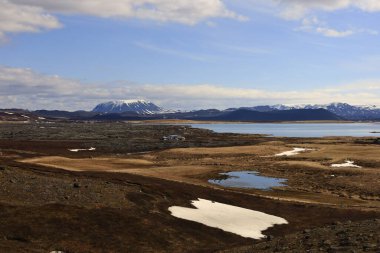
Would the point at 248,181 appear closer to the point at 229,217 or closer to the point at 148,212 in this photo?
the point at 229,217

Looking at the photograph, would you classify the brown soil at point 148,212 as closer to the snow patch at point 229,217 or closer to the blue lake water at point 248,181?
the snow patch at point 229,217

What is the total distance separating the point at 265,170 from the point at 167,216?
50.0 meters

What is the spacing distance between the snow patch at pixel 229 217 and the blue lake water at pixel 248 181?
853 inches

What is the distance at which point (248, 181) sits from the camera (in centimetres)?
7250

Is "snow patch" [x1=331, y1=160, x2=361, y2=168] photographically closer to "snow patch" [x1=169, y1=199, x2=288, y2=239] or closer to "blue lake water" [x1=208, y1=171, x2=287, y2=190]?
"blue lake water" [x1=208, y1=171, x2=287, y2=190]

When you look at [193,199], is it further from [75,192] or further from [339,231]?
[339,231]

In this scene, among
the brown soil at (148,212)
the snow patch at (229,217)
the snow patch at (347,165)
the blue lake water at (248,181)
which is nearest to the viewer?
the brown soil at (148,212)

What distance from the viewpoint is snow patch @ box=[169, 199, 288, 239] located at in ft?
125

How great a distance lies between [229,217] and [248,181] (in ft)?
103

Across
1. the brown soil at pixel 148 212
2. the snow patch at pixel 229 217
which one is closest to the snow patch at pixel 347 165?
the brown soil at pixel 148 212

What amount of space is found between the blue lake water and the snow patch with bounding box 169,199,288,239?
21.7 m

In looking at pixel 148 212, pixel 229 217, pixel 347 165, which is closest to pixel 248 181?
pixel 347 165

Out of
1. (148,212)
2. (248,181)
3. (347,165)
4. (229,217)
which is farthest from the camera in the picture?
(347,165)

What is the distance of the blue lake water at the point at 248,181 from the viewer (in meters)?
68.1
